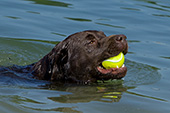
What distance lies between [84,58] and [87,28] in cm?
460

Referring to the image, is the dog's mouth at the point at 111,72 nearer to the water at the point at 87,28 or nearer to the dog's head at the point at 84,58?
the dog's head at the point at 84,58

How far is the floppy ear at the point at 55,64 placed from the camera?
734 cm

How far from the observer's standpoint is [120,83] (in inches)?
302

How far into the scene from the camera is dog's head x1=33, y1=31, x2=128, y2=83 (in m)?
7.05

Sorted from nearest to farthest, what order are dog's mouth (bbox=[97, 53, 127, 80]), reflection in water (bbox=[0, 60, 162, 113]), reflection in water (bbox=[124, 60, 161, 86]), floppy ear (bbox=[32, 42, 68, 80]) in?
reflection in water (bbox=[0, 60, 162, 113])
dog's mouth (bbox=[97, 53, 127, 80])
floppy ear (bbox=[32, 42, 68, 80])
reflection in water (bbox=[124, 60, 161, 86])

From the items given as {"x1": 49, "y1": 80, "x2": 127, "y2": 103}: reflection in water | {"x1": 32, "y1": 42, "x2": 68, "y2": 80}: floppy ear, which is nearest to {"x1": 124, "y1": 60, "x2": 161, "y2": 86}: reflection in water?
{"x1": 49, "y1": 80, "x2": 127, "y2": 103}: reflection in water

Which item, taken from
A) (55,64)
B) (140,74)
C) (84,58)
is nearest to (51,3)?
(140,74)

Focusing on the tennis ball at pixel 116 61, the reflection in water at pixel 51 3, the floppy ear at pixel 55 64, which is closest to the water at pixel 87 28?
the reflection in water at pixel 51 3

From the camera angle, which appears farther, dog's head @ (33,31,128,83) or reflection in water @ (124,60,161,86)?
reflection in water @ (124,60,161,86)

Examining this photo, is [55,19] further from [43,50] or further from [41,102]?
[41,102]

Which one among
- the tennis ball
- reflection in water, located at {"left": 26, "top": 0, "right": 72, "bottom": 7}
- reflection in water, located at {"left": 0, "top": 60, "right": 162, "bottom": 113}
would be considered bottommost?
reflection in water, located at {"left": 0, "top": 60, "right": 162, "bottom": 113}

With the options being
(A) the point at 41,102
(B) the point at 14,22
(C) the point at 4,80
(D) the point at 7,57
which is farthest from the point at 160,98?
(B) the point at 14,22

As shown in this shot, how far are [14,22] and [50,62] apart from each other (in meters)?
4.93

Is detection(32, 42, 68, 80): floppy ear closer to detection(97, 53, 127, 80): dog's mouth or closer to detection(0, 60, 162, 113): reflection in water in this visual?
detection(0, 60, 162, 113): reflection in water
